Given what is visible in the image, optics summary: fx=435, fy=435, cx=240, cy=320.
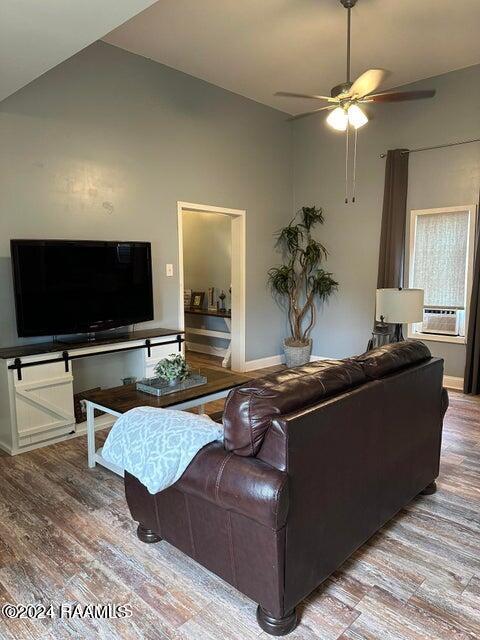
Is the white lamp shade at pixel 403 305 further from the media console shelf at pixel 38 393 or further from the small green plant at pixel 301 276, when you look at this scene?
the small green plant at pixel 301 276

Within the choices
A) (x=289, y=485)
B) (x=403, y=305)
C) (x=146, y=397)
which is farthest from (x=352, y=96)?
(x=289, y=485)

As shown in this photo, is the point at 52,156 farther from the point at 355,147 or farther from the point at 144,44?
the point at 355,147

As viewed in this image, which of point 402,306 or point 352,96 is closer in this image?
point 402,306

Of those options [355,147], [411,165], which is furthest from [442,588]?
[355,147]

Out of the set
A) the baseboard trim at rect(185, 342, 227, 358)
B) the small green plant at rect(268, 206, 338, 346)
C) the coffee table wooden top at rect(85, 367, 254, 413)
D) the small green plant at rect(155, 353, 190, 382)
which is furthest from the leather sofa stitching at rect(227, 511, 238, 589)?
the baseboard trim at rect(185, 342, 227, 358)

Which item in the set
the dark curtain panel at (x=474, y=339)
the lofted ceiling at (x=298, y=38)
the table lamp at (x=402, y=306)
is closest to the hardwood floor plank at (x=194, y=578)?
the table lamp at (x=402, y=306)

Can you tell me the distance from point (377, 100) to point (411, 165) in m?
1.78

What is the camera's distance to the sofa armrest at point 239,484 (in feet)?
4.74

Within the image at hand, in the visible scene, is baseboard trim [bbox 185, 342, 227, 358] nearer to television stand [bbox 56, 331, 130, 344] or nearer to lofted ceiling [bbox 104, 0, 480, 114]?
television stand [bbox 56, 331, 130, 344]

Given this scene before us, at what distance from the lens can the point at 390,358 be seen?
86.4 inches

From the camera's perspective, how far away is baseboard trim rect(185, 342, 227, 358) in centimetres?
674

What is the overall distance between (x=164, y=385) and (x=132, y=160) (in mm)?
2460

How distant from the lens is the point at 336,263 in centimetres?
591

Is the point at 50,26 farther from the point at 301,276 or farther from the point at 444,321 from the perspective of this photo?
the point at 444,321
